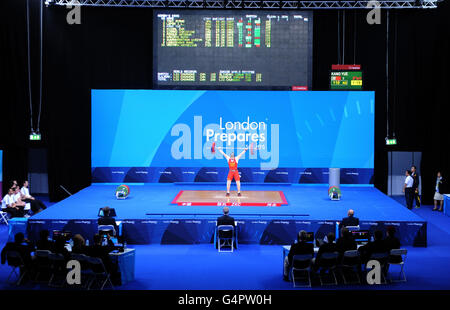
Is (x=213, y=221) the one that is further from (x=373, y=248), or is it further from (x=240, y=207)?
(x=373, y=248)

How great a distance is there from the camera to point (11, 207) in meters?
13.6

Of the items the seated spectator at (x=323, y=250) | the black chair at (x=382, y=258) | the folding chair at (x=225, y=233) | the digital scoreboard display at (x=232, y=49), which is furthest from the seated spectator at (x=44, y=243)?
the digital scoreboard display at (x=232, y=49)

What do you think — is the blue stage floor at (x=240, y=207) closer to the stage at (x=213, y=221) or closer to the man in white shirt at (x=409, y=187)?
the stage at (x=213, y=221)

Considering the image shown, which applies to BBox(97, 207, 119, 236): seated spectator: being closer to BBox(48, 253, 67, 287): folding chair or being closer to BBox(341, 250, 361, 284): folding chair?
BBox(48, 253, 67, 287): folding chair

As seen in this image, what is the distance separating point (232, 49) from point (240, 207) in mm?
4932

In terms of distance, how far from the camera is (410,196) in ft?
50.5

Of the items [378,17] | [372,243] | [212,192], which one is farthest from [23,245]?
[378,17]

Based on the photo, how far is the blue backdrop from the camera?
56.4 feet

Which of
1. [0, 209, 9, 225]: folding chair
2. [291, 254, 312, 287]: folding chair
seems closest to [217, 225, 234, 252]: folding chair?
[291, 254, 312, 287]: folding chair

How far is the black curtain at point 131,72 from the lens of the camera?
1692cm

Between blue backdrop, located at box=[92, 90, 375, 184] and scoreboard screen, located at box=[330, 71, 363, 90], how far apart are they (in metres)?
0.69

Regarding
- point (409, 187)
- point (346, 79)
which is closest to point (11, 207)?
point (346, 79)

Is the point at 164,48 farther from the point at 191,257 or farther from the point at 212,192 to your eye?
the point at 191,257

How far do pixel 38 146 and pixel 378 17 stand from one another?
11.0 meters
